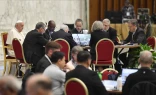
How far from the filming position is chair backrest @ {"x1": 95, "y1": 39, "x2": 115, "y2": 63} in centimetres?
930

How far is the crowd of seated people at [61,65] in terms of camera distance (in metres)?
2.85

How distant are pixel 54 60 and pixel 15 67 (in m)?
5.27

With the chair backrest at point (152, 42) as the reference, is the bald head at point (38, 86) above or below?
above

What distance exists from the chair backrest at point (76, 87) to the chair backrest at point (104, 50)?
431 cm

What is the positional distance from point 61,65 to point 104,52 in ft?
12.6

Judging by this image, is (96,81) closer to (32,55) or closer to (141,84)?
(141,84)

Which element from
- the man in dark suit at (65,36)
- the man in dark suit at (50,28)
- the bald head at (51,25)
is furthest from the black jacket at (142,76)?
the bald head at (51,25)

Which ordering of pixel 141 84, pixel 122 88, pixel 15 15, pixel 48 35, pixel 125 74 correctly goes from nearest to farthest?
1. pixel 141 84
2. pixel 122 88
3. pixel 125 74
4. pixel 48 35
5. pixel 15 15

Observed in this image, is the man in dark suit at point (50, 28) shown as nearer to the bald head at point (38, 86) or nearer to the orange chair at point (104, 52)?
the orange chair at point (104, 52)

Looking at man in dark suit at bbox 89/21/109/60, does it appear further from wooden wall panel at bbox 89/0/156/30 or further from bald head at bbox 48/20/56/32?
wooden wall panel at bbox 89/0/156/30

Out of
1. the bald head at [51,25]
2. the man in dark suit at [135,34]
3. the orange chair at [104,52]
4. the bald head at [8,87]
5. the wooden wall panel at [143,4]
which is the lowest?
the orange chair at [104,52]

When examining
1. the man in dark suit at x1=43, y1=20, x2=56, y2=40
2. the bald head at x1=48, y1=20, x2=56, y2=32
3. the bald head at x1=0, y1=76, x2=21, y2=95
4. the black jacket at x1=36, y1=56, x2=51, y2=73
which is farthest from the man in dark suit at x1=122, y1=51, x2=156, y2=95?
the bald head at x1=48, y1=20, x2=56, y2=32

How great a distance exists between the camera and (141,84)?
4.90 meters

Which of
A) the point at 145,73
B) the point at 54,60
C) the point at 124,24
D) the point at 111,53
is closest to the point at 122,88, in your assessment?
the point at 145,73
